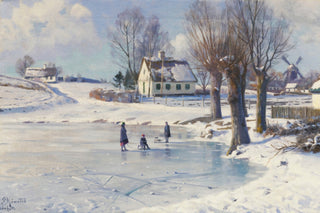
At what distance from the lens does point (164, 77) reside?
179 feet

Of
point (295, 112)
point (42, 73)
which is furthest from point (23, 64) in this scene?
point (295, 112)

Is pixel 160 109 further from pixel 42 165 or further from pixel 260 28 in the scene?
pixel 42 165

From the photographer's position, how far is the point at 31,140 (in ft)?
62.6

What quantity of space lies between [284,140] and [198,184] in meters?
7.04

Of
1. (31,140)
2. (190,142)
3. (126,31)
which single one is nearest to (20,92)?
(126,31)

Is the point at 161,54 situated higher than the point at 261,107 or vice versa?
the point at 161,54

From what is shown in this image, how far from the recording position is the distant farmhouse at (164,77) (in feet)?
177

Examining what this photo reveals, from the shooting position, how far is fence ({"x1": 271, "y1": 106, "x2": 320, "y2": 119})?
68.6 ft

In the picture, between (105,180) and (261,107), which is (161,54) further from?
(105,180)

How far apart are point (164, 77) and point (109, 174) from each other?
4423cm

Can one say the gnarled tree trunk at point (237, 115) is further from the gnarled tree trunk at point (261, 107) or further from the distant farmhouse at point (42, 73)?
the distant farmhouse at point (42, 73)
